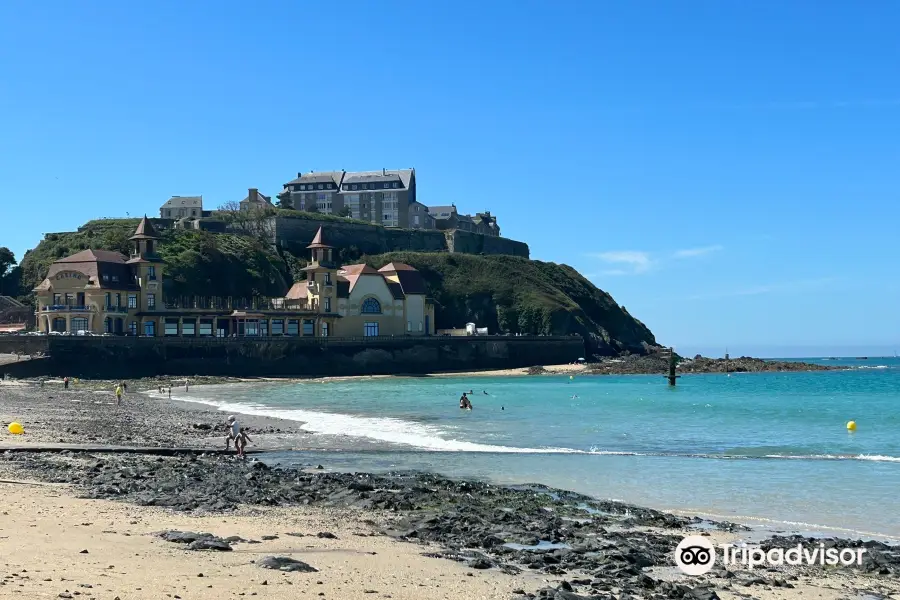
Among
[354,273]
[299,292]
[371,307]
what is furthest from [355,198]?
[371,307]

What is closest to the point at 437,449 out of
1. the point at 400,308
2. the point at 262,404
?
the point at 262,404

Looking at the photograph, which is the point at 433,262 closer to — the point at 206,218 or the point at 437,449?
the point at 206,218

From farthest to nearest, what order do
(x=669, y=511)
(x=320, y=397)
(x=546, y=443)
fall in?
(x=320, y=397) < (x=546, y=443) < (x=669, y=511)

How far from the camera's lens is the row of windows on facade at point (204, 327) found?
70.8 metres

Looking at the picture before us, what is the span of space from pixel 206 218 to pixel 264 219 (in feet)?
20.9

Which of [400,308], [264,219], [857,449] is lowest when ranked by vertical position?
[857,449]

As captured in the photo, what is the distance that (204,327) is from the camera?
75188 mm

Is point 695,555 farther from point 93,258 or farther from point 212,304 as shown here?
point 212,304

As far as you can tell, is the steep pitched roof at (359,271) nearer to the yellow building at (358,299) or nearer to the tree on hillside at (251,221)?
the yellow building at (358,299)

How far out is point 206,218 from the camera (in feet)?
342

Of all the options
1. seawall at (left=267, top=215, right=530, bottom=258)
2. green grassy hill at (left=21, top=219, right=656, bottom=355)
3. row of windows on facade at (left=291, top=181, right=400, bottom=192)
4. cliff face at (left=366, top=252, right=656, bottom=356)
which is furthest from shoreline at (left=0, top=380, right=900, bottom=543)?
row of windows on facade at (left=291, top=181, right=400, bottom=192)

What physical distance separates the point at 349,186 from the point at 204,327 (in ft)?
165

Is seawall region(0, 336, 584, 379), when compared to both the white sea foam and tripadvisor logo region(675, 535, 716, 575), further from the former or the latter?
tripadvisor logo region(675, 535, 716, 575)

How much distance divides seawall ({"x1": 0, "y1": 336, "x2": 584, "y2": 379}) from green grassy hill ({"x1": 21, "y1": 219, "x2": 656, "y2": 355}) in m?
10.1
